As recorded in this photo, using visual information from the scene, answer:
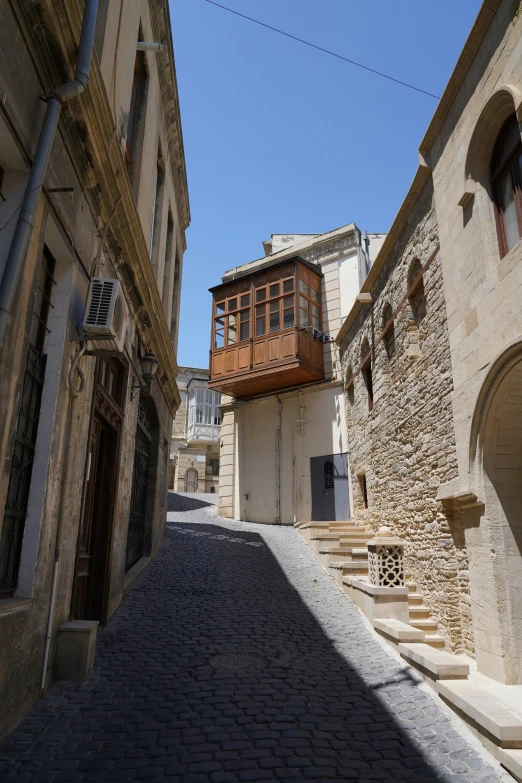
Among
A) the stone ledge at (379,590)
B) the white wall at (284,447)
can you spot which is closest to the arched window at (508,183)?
the stone ledge at (379,590)

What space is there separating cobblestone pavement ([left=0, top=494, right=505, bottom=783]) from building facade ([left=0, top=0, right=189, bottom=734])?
1.45 feet

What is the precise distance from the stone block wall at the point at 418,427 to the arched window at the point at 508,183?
1.41m

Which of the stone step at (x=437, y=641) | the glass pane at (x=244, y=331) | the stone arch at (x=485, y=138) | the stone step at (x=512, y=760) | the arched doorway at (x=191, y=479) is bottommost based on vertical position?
the stone step at (x=512, y=760)

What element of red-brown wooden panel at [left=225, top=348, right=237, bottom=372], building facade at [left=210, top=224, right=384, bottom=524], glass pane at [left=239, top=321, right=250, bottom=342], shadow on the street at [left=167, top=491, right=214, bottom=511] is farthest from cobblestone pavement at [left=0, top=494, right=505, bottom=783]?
shadow on the street at [left=167, top=491, right=214, bottom=511]

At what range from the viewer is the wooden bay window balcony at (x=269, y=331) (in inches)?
604

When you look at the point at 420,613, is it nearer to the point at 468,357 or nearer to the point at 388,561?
the point at 388,561

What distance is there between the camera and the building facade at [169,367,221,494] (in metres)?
27.9

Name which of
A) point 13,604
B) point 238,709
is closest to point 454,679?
point 238,709

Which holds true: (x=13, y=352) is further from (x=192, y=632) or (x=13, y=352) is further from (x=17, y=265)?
(x=192, y=632)

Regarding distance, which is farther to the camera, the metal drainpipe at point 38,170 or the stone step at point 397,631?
the stone step at point 397,631

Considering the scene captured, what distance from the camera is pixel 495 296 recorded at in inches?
233

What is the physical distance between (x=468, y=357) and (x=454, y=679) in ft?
11.7

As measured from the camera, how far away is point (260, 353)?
15.8 meters

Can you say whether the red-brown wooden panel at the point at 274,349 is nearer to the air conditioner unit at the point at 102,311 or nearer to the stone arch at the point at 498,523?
the stone arch at the point at 498,523
